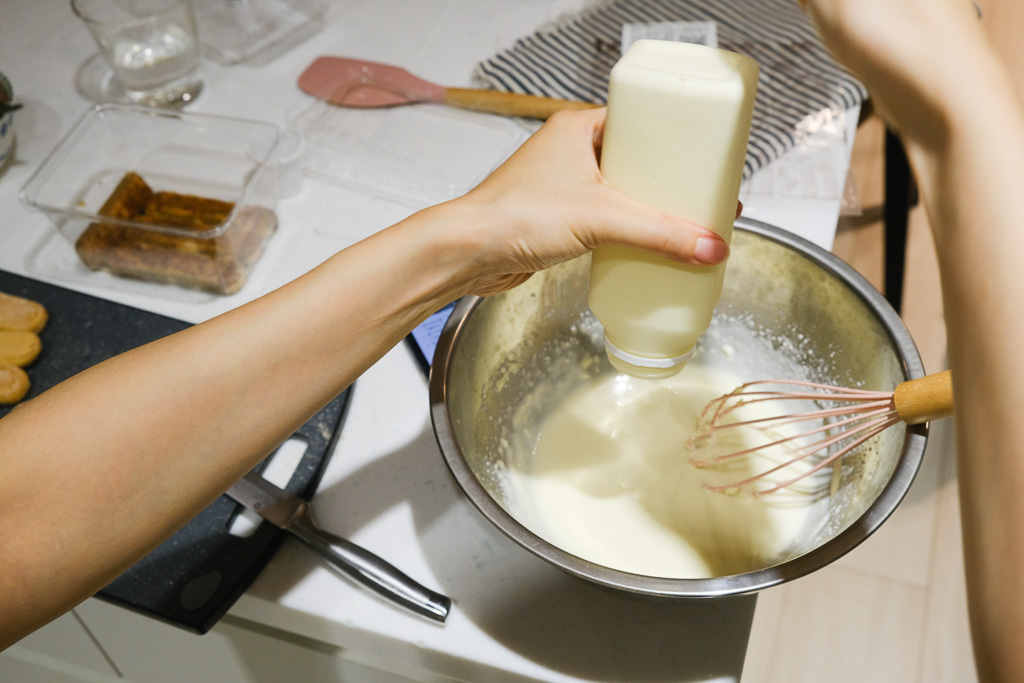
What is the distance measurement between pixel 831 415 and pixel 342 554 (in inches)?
15.6

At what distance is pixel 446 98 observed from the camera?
38.7 inches

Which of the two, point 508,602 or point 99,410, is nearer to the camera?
point 99,410

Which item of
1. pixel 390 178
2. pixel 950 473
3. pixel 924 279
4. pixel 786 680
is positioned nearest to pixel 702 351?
pixel 390 178

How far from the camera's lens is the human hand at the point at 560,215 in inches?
18.3

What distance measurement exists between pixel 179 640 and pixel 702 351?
542 millimetres

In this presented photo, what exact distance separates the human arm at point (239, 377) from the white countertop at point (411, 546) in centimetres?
18

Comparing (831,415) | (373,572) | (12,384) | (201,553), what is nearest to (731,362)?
(831,415)

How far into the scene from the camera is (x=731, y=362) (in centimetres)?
72

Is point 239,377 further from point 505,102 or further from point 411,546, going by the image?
point 505,102

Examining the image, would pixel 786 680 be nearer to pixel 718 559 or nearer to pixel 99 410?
pixel 718 559

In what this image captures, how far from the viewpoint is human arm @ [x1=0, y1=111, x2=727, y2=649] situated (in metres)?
0.42

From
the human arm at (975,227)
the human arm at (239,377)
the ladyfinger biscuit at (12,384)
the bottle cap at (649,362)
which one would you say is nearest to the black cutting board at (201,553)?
the ladyfinger biscuit at (12,384)

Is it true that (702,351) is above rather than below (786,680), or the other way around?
above

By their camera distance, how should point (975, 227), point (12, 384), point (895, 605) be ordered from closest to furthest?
point (975, 227)
point (12, 384)
point (895, 605)
